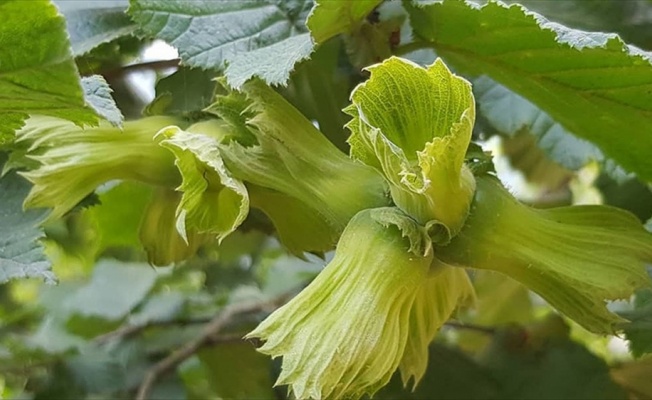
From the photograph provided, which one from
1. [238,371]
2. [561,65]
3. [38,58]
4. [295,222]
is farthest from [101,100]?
[238,371]

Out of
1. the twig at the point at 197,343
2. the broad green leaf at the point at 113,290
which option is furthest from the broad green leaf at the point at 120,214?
the broad green leaf at the point at 113,290

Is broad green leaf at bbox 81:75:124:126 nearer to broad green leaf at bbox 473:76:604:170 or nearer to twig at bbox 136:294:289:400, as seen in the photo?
broad green leaf at bbox 473:76:604:170

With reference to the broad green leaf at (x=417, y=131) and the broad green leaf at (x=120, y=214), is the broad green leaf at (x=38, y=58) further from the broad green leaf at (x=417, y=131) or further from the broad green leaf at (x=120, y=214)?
the broad green leaf at (x=120, y=214)

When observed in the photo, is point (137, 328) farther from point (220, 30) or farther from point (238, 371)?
point (220, 30)

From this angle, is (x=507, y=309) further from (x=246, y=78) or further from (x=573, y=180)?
Result: (x=246, y=78)

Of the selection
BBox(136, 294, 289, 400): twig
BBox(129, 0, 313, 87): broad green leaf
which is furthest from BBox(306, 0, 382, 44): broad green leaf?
BBox(136, 294, 289, 400): twig
